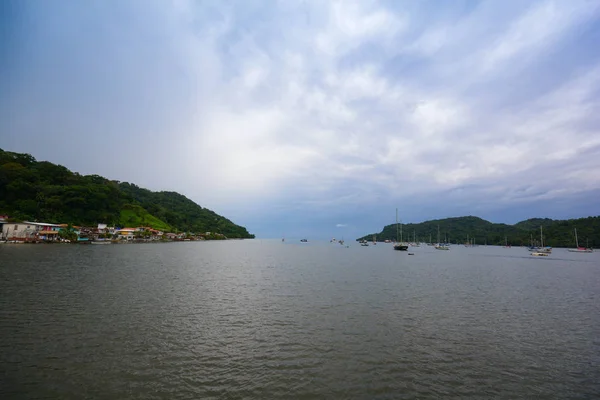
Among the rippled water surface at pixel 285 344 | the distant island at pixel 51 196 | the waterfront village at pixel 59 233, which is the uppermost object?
the distant island at pixel 51 196

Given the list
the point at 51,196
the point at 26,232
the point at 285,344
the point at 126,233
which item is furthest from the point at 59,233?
the point at 285,344

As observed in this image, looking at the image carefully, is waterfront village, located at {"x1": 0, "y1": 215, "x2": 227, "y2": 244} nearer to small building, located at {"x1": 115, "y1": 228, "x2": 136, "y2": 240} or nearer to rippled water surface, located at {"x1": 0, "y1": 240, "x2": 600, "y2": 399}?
small building, located at {"x1": 115, "y1": 228, "x2": 136, "y2": 240}

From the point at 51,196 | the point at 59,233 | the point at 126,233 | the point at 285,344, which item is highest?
the point at 51,196

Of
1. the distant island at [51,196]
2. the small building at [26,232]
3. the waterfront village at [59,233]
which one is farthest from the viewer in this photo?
the distant island at [51,196]

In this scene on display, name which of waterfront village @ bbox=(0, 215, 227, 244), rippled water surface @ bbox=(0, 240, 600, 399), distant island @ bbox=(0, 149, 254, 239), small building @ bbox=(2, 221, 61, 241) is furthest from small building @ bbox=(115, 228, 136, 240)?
rippled water surface @ bbox=(0, 240, 600, 399)

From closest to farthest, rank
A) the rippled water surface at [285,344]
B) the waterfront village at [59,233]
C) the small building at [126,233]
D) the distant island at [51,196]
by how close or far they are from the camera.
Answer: the rippled water surface at [285,344] → the waterfront village at [59,233] → the distant island at [51,196] → the small building at [126,233]

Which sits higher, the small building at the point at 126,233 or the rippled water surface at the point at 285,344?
the small building at the point at 126,233

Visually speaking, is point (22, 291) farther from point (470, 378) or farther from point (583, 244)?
point (583, 244)

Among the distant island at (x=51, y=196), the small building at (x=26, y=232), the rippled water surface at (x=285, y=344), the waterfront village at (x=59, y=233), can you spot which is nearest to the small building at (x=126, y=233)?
the waterfront village at (x=59, y=233)

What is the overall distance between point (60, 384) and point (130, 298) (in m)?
15.6

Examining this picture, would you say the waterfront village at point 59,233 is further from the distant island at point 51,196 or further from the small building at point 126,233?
the distant island at point 51,196

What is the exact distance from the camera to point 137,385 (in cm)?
1091

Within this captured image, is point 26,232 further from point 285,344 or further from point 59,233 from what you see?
point 285,344

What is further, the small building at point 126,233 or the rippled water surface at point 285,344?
the small building at point 126,233
